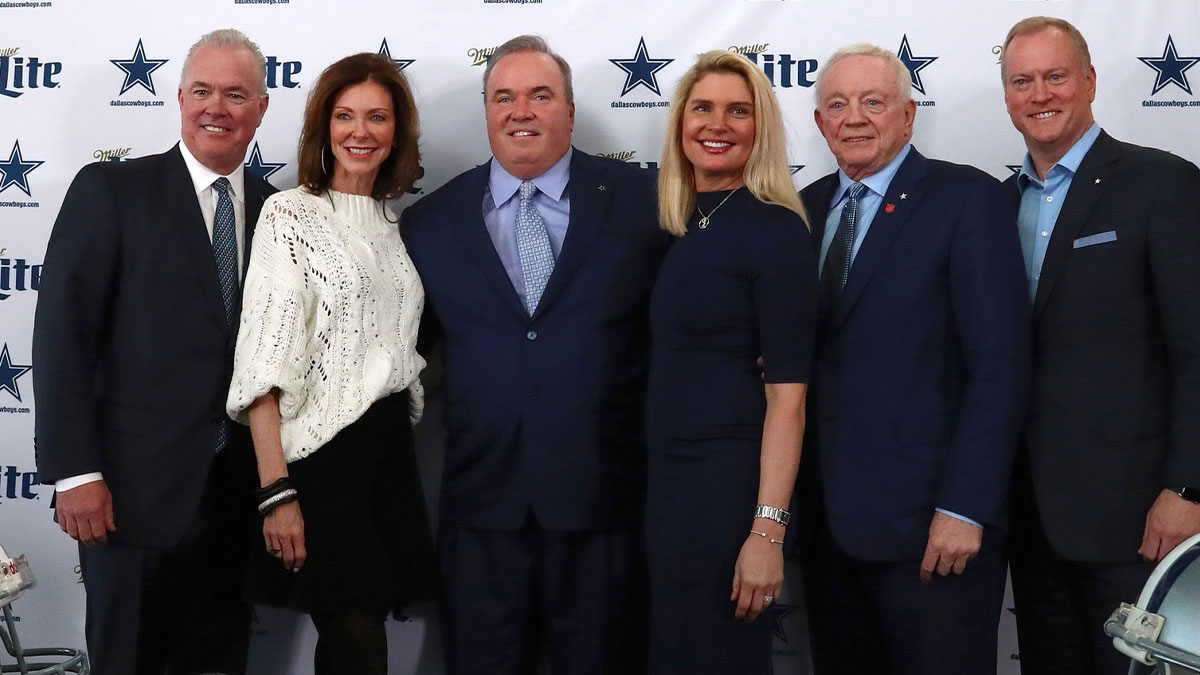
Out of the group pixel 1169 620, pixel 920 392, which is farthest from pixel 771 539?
pixel 1169 620

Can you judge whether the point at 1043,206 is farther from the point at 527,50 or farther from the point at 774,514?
the point at 527,50

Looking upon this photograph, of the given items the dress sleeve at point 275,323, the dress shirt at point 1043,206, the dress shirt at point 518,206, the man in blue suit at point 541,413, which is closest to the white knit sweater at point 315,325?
the dress sleeve at point 275,323

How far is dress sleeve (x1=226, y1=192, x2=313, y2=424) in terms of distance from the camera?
81.4 inches

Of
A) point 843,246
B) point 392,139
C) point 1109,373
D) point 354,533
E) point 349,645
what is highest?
point 392,139

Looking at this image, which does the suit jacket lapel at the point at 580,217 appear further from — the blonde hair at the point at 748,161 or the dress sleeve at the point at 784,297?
the dress sleeve at the point at 784,297

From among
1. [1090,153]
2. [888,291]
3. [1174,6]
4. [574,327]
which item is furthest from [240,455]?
[1174,6]

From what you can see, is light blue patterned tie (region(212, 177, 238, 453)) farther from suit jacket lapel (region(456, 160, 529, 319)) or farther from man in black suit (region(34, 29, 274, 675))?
suit jacket lapel (region(456, 160, 529, 319))

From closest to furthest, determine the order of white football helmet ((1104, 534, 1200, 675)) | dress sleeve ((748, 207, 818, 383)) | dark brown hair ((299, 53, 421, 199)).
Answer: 1. white football helmet ((1104, 534, 1200, 675))
2. dress sleeve ((748, 207, 818, 383))
3. dark brown hair ((299, 53, 421, 199))

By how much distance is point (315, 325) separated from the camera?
214 cm

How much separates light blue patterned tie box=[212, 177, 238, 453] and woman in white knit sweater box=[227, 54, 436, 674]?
215 mm

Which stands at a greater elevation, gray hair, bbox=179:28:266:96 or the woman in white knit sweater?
gray hair, bbox=179:28:266:96

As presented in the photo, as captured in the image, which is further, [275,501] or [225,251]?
[225,251]

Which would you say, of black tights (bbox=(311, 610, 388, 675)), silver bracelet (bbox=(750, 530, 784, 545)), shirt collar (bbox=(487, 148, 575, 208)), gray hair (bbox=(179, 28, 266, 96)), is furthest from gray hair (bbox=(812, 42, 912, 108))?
black tights (bbox=(311, 610, 388, 675))

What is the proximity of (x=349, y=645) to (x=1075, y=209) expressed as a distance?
1.73m
